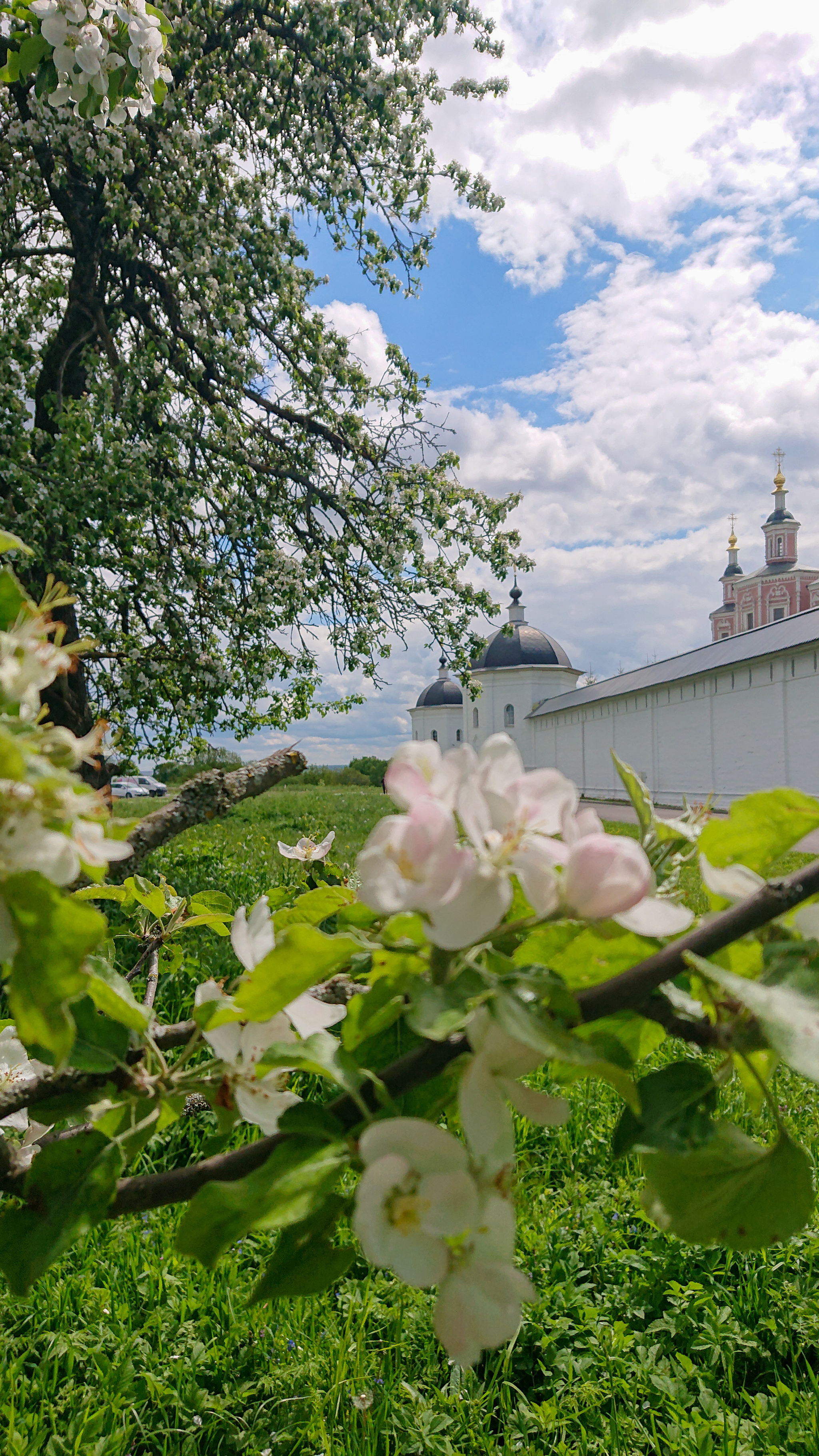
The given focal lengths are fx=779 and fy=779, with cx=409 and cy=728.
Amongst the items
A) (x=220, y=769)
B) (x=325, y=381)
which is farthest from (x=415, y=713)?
(x=220, y=769)

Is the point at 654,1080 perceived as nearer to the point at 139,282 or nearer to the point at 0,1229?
the point at 0,1229

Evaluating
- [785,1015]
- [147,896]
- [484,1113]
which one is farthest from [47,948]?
[147,896]

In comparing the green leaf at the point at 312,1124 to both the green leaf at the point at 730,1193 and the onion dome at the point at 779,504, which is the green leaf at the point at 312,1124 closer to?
the green leaf at the point at 730,1193

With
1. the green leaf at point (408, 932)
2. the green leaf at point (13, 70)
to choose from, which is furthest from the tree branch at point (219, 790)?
the green leaf at point (13, 70)

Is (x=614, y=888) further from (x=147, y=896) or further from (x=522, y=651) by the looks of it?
(x=522, y=651)

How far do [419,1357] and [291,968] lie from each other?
210 centimetres

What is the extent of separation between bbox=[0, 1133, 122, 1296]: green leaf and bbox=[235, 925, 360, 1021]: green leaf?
0.16 meters

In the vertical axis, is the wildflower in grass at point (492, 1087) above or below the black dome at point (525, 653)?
below

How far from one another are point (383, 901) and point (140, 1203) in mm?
288

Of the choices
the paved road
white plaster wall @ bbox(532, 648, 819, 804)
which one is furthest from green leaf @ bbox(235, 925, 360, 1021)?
white plaster wall @ bbox(532, 648, 819, 804)

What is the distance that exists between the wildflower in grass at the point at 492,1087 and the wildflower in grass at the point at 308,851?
940mm

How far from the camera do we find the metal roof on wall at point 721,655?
13.8 m

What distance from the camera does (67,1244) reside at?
432 millimetres

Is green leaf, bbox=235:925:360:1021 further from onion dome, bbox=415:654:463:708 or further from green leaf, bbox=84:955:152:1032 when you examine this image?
onion dome, bbox=415:654:463:708
